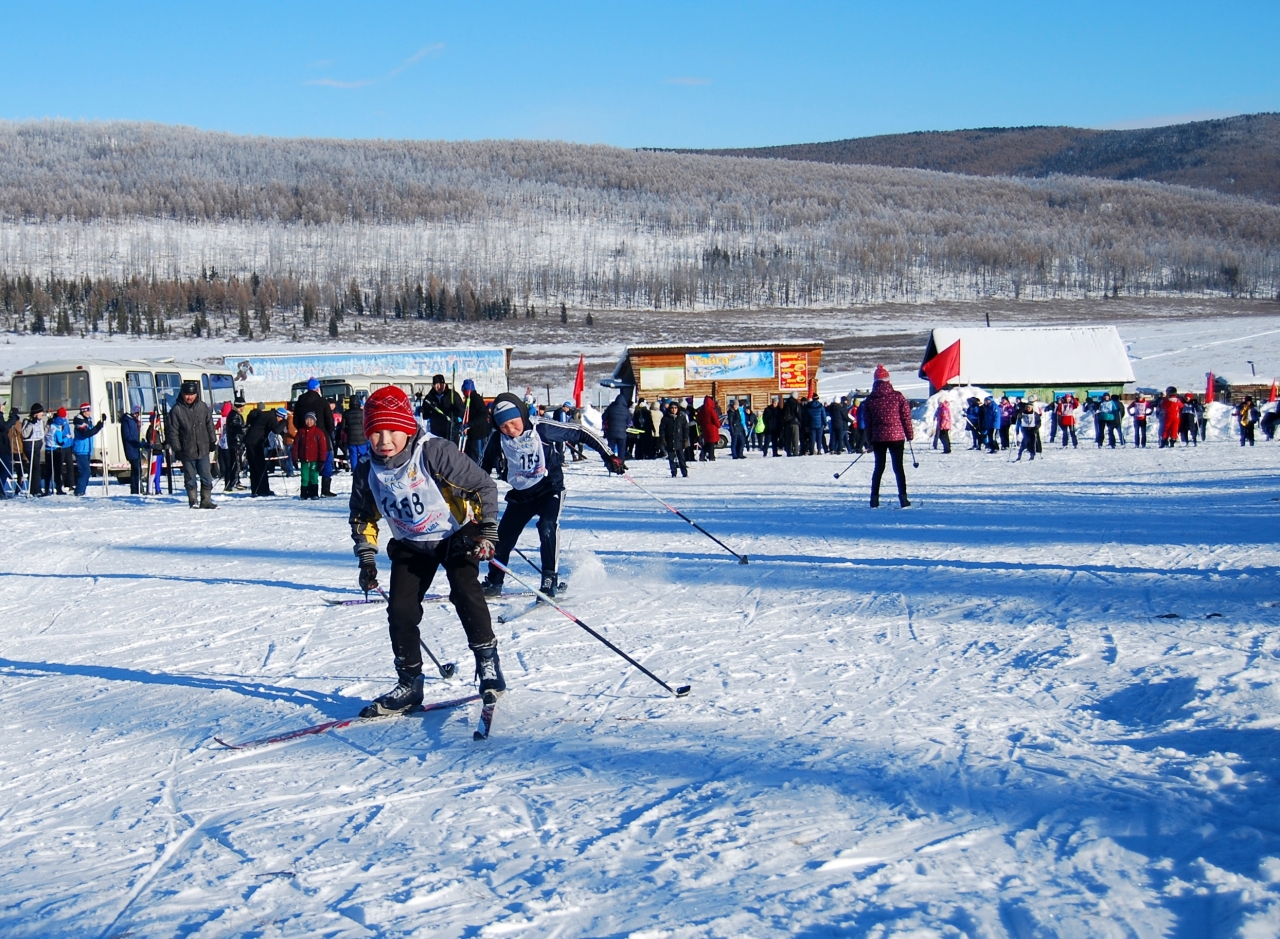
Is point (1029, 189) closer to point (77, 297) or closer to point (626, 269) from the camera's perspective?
point (626, 269)

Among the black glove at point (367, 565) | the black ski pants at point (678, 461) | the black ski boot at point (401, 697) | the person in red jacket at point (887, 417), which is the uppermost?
the person in red jacket at point (887, 417)

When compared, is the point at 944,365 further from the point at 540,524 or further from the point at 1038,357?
the point at 540,524

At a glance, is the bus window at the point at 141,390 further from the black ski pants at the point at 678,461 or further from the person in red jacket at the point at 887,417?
the person in red jacket at the point at 887,417

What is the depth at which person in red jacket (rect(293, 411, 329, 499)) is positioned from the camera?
55.6ft

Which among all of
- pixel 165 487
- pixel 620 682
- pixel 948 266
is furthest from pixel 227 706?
pixel 948 266

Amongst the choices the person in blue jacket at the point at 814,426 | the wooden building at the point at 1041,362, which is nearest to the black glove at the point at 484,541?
the person in blue jacket at the point at 814,426

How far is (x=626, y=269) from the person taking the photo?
434 ft

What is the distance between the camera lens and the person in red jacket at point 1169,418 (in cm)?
2628

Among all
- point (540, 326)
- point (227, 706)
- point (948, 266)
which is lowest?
point (227, 706)

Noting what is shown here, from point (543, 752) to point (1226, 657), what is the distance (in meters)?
3.39

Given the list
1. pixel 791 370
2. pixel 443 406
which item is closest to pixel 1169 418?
pixel 791 370

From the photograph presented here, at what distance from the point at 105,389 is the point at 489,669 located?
21.3 metres

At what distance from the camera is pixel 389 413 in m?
4.79

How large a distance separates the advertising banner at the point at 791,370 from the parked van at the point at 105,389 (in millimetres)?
22636
